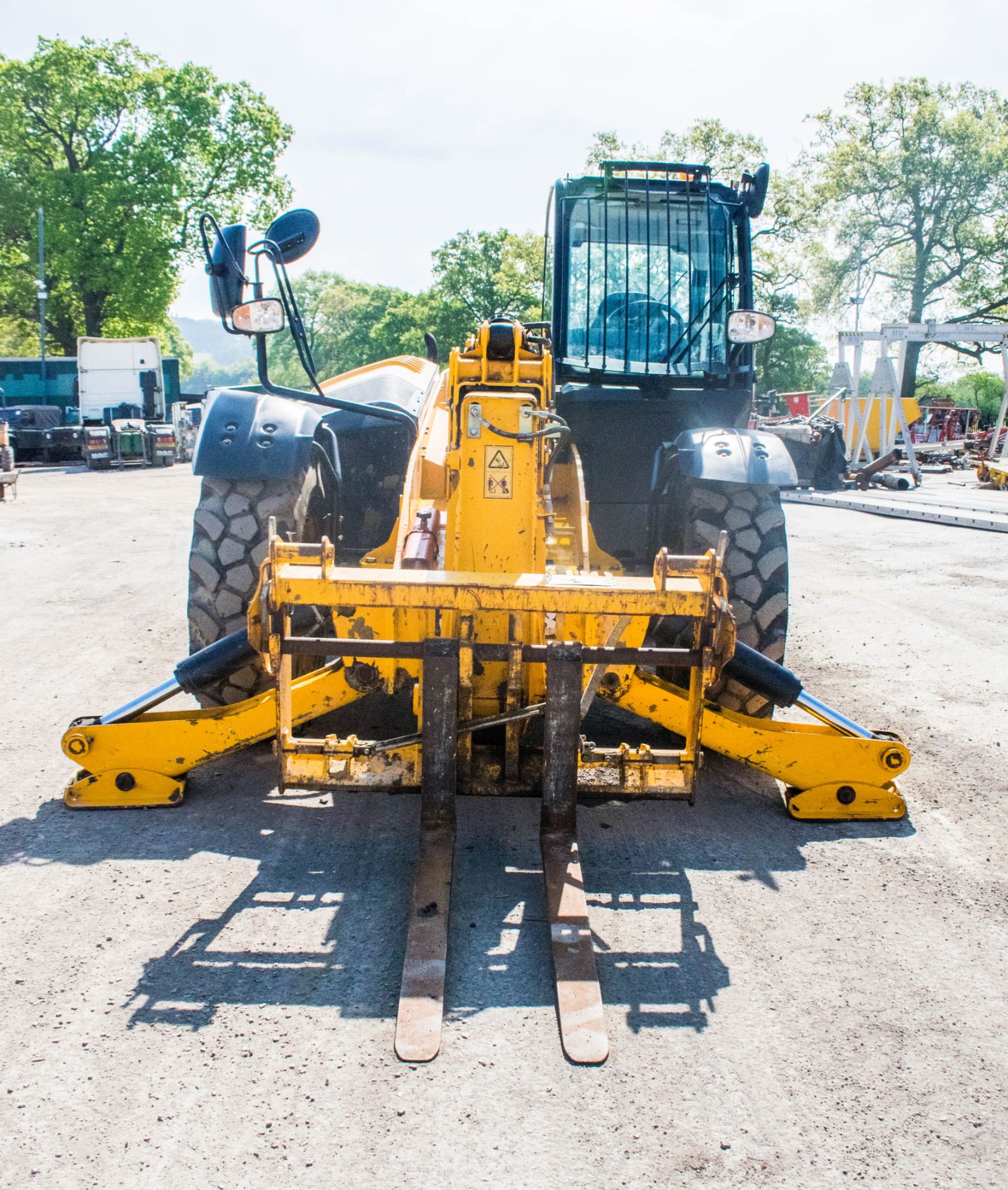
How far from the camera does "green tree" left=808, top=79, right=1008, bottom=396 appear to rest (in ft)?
137

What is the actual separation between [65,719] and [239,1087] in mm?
3155

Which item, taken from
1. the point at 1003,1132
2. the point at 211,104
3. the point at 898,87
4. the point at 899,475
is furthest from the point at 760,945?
the point at 898,87

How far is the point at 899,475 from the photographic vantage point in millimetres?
21781

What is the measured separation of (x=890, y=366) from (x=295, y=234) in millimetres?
21170

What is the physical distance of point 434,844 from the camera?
11.5 ft

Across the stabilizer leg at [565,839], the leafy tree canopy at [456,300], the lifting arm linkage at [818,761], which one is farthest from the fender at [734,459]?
the leafy tree canopy at [456,300]

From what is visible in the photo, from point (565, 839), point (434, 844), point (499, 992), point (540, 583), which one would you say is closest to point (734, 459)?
point (540, 583)

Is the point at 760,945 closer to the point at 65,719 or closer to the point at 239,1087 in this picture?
the point at 239,1087

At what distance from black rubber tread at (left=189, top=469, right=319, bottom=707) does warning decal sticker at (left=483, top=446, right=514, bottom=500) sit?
1.28 metres

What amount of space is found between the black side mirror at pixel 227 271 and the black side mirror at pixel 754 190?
3.05m

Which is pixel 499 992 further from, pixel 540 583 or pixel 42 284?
Result: pixel 42 284

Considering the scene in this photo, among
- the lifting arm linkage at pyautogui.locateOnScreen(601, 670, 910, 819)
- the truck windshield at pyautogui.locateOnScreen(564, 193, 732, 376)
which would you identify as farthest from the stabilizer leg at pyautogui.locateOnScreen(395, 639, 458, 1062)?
the truck windshield at pyautogui.locateOnScreen(564, 193, 732, 376)

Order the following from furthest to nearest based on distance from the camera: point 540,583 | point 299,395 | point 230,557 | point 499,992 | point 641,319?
1. point 641,319
2. point 230,557
3. point 299,395
4. point 540,583
5. point 499,992

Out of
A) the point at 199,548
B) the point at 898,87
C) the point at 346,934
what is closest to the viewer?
the point at 346,934
